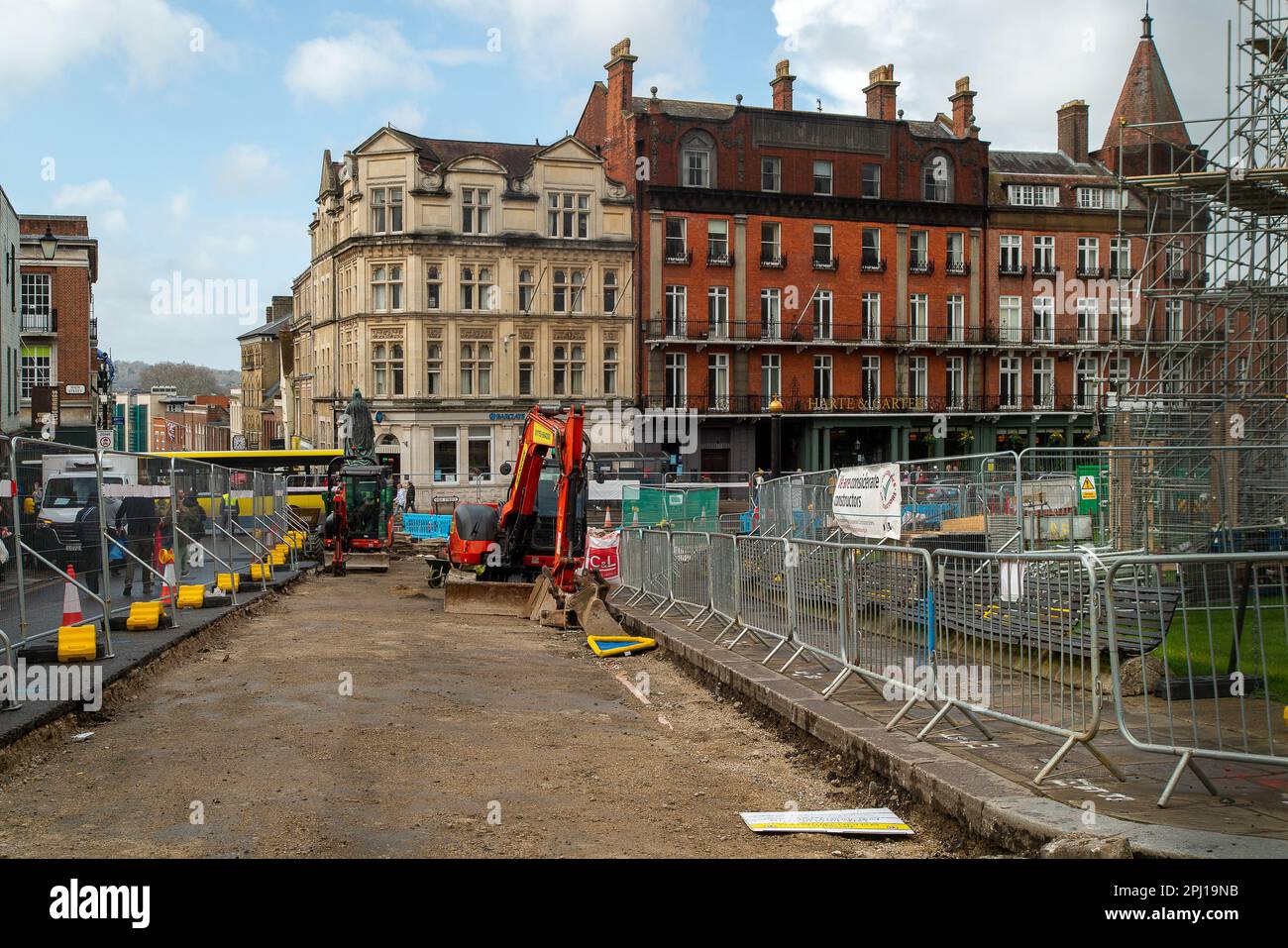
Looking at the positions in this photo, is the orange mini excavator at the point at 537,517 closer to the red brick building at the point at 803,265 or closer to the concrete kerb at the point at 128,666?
the concrete kerb at the point at 128,666

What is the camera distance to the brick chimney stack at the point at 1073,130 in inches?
2527

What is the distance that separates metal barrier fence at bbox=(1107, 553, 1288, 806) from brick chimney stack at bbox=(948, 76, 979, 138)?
2294 inches

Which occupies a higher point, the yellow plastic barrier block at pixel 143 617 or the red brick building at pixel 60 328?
the red brick building at pixel 60 328

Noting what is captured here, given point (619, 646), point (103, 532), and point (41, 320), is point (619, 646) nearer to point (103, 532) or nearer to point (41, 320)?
point (103, 532)

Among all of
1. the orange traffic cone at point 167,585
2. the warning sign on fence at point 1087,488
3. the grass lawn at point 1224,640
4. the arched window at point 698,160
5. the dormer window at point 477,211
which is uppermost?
the arched window at point 698,160

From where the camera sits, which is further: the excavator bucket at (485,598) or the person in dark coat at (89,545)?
the excavator bucket at (485,598)

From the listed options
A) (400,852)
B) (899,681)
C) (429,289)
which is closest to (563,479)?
(899,681)

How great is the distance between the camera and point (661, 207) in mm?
56812

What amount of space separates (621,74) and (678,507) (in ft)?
111

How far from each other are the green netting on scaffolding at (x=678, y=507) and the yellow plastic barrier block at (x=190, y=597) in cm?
1079

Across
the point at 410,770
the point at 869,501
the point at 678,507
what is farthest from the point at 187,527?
the point at 678,507

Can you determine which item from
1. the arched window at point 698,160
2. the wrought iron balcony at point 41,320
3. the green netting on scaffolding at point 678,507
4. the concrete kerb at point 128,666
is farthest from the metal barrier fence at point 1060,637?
the wrought iron balcony at point 41,320
